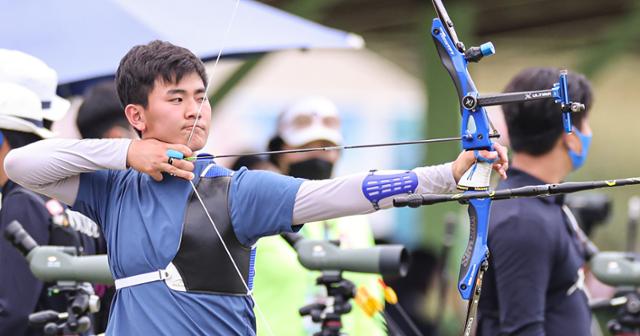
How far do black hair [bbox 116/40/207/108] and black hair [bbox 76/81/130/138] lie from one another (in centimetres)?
195

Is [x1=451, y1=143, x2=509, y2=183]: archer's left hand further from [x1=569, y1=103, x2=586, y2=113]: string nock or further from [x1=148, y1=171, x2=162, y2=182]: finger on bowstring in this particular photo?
[x1=148, y1=171, x2=162, y2=182]: finger on bowstring

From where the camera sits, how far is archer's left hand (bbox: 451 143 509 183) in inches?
106

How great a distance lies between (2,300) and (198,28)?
1.98 meters

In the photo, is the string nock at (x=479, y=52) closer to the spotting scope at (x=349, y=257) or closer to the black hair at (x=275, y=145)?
the spotting scope at (x=349, y=257)

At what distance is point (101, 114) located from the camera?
510 cm

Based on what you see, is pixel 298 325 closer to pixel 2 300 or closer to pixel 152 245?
pixel 2 300

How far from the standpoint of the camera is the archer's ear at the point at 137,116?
10.2 ft

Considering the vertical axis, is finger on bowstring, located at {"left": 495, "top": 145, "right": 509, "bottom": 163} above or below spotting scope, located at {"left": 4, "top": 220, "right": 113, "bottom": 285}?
above

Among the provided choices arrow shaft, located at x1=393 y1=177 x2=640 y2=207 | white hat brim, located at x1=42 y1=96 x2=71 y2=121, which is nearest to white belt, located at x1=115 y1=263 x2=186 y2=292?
arrow shaft, located at x1=393 y1=177 x2=640 y2=207

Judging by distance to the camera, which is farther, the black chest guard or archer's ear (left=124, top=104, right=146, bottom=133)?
archer's ear (left=124, top=104, right=146, bottom=133)

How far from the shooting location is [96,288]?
4695 mm

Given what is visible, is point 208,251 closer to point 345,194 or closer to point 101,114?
point 345,194

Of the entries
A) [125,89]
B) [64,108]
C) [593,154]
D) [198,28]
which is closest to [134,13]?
[198,28]

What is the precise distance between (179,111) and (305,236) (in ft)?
5.65
